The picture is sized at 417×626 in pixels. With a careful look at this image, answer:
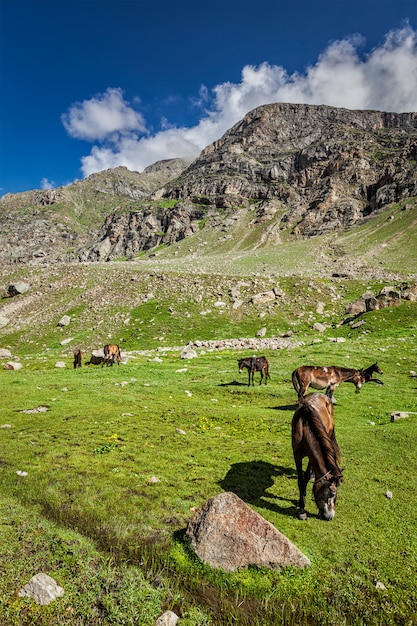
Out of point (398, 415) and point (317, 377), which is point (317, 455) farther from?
point (398, 415)

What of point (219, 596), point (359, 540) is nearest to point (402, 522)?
point (359, 540)

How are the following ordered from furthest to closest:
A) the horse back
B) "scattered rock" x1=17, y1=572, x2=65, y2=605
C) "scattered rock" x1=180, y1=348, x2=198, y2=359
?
"scattered rock" x1=180, y1=348, x2=198, y2=359 → the horse back → "scattered rock" x1=17, y1=572, x2=65, y2=605

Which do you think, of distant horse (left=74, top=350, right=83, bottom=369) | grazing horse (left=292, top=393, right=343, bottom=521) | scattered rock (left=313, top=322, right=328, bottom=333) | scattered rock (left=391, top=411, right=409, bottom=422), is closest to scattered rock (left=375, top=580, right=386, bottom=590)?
grazing horse (left=292, top=393, right=343, bottom=521)

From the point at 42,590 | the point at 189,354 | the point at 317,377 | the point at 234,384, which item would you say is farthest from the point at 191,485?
the point at 189,354

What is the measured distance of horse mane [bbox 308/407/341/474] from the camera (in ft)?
27.4

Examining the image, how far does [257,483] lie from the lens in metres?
10.2

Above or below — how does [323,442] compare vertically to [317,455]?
above

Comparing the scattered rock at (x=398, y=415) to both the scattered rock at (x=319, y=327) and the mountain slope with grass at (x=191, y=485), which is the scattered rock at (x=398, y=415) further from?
the scattered rock at (x=319, y=327)

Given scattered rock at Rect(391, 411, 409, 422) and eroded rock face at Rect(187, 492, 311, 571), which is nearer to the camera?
eroded rock face at Rect(187, 492, 311, 571)

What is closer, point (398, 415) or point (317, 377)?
point (398, 415)

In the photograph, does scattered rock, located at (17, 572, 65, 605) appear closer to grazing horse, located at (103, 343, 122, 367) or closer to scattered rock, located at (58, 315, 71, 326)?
grazing horse, located at (103, 343, 122, 367)

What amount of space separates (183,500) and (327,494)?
4014mm

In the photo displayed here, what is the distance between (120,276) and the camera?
6594 centimetres

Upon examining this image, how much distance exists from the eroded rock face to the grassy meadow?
0.23m
